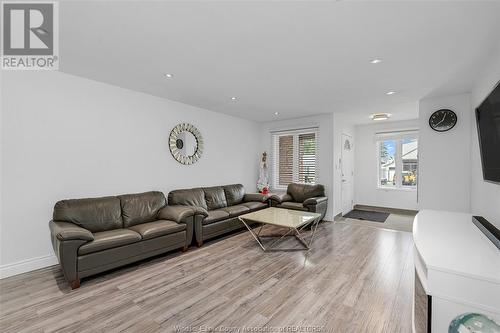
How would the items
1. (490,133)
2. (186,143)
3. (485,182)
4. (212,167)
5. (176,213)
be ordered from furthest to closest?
1. (212,167)
2. (186,143)
3. (176,213)
4. (485,182)
5. (490,133)

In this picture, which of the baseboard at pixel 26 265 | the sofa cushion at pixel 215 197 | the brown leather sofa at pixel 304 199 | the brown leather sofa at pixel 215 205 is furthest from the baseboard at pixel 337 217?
the baseboard at pixel 26 265

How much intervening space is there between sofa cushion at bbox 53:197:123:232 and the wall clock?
5470 millimetres

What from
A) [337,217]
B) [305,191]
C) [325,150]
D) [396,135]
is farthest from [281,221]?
[396,135]

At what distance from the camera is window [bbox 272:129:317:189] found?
5645 millimetres

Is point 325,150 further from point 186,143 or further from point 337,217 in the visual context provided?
point 186,143

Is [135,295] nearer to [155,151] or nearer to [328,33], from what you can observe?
[155,151]

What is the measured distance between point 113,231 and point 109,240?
31cm

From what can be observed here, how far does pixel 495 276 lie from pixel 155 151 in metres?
4.24

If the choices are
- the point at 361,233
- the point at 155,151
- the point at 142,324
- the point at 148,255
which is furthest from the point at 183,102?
the point at 361,233

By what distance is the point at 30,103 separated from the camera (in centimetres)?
272

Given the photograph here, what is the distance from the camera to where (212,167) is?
16.6 feet

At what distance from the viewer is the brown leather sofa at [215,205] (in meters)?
3.62

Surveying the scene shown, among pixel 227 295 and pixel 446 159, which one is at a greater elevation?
pixel 446 159

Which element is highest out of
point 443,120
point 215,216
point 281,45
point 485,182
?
point 281,45
